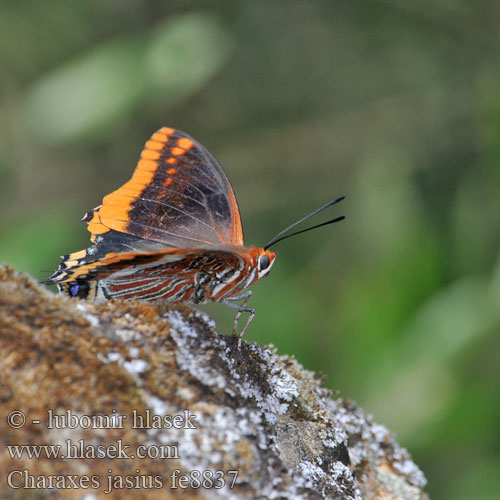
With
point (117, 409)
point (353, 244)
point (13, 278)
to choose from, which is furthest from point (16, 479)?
point (353, 244)

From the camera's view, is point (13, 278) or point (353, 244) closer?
point (13, 278)

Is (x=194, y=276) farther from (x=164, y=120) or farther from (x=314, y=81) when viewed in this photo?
(x=314, y=81)

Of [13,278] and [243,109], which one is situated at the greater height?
[243,109]

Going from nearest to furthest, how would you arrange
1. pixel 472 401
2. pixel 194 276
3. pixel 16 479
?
pixel 16 479
pixel 194 276
pixel 472 401

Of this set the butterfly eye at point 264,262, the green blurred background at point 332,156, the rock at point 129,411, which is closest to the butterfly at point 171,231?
the butterfly eye at point 264,262

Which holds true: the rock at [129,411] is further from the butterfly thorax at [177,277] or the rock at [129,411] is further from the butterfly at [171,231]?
the butterfly at [171,231]

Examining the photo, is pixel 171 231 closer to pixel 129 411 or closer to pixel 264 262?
pixel 264 262

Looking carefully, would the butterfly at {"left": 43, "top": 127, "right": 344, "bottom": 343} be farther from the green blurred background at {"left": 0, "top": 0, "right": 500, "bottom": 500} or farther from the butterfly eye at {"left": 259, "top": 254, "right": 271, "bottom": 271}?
the green blurred background at {"left": 0, "top": 0, "right": 500, "bottom": 500}

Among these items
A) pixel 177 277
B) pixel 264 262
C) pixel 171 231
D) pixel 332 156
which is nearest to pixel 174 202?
pixel 171 231
